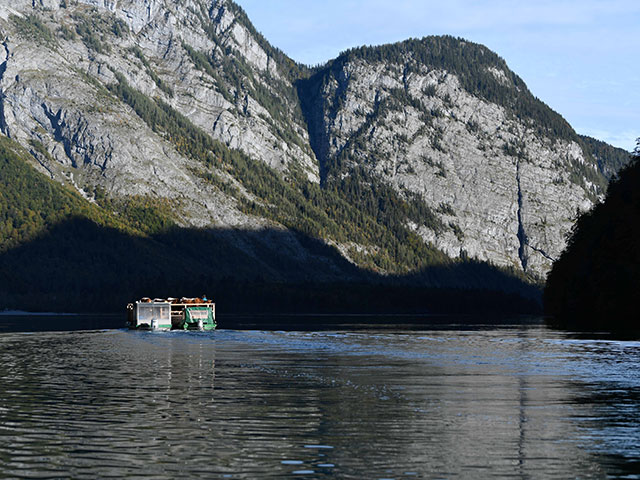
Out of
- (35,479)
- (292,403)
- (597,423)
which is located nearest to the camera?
(35,479)

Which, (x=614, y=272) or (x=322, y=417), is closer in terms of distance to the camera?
(x=322, y=417)

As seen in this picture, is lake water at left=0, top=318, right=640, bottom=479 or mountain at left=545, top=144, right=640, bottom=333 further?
mountain at left=545, top=144, right=640, bottom=333

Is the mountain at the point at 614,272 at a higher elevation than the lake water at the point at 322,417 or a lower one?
higher

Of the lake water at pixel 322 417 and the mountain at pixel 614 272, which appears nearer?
the lake water at pixel 322 417

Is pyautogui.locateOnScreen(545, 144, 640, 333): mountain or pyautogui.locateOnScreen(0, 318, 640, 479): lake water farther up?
pyautogui.locateOnScreen(545, 144, 640, 333): mountain

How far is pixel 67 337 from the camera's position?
151500mm

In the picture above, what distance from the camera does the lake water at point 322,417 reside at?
3709 cm

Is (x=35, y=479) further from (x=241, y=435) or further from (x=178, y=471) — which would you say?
(x=241, y=435)

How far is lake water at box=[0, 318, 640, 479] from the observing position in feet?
122

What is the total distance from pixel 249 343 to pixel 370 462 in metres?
101

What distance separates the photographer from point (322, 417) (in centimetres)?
5169

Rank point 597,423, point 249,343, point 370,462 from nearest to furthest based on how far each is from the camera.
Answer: point 370,462 < point 597,423 < point 249,343

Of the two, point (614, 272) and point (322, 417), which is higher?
point (614, 272)

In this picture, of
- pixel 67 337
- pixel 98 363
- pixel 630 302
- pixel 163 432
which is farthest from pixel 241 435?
pixel 630 302
